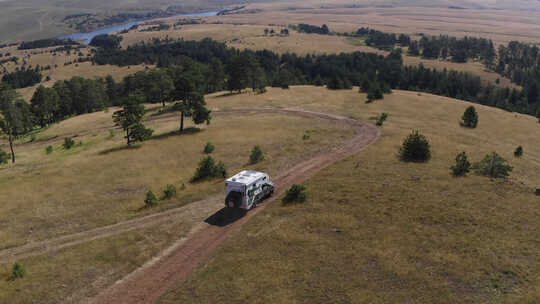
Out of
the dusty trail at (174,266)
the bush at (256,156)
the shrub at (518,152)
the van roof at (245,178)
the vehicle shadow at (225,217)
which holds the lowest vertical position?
the dusty trail at (174,266)

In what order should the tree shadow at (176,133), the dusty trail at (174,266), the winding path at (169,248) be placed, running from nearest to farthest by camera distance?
the dusty trail at (174,266)
the winding path at (169,248)
the tree shadow at (176,133)

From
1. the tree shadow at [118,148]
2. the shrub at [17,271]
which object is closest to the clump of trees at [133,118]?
the tree shadow at [118,148]

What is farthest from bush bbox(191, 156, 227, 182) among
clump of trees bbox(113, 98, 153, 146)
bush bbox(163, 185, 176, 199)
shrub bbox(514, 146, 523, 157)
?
shrub bbox(514, 146, 523, 157)

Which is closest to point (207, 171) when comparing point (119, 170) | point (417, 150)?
point (119, 170)

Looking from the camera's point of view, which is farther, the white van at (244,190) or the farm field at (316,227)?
the white van at (244,190)

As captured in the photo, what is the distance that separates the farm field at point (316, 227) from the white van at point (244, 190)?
227 cm

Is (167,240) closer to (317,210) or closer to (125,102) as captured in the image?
(317,210)

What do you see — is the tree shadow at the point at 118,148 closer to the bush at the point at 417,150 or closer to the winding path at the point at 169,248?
the winding path at the point at 169,248

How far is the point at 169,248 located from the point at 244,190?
29.6 ft

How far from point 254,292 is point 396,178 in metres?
23.9

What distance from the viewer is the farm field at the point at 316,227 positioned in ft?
73.0

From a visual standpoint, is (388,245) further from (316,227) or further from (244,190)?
(244,190)

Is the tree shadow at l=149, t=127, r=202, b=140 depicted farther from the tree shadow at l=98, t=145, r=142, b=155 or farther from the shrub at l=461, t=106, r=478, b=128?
the shrub at l=461, t=106, r=478, b=128

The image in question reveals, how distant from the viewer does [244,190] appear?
32.8m
